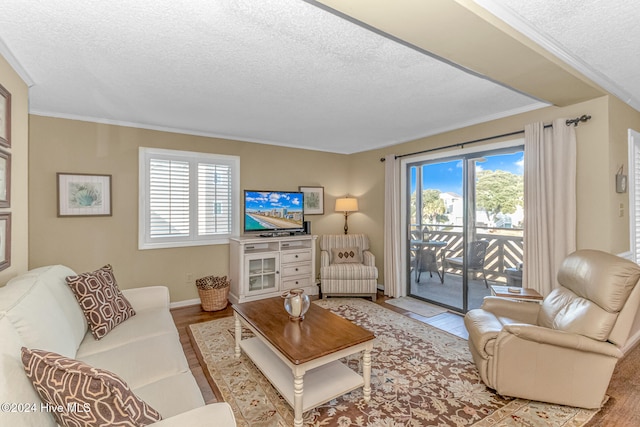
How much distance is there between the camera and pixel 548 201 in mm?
2908

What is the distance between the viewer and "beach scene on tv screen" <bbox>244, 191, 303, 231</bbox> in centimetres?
450

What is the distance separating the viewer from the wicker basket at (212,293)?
12.7ft

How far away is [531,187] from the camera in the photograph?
9.95 ft

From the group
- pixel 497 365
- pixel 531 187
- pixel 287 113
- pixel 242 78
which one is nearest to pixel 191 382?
pixel 497 365

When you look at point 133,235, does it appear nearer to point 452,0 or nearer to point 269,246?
point 269,246

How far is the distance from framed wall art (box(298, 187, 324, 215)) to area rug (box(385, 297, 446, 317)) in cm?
197

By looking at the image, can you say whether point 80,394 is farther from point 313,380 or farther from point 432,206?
point 432,206

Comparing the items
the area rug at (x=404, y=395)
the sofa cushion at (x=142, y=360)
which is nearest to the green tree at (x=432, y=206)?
the area rug at (x=404, y=395)

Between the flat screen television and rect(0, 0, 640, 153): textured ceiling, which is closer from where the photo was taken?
rect(0, 0, 640, 153): textured ceiling

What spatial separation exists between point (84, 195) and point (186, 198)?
112 cm

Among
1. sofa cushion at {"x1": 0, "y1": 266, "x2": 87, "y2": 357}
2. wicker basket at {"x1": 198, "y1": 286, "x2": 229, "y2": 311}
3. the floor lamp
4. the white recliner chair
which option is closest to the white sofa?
sofa cushion at {"x1": 0, "y1": 266, "x2": 87, "y2": 357}

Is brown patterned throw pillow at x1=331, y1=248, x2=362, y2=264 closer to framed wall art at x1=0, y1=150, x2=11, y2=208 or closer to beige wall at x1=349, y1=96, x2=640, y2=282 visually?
beige wall at x1=349, y1=96, x2=640, y2=282

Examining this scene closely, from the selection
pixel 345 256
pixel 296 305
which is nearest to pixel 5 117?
pixel 296 305

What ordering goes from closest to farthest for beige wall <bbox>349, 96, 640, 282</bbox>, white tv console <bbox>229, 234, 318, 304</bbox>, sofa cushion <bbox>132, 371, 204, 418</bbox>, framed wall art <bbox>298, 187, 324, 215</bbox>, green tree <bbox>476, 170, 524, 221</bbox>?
sofa cushion <bbox>132, 371, 204, 418</bbox>
beige wall <bbox>349, 96, 640, 282</bbox>
green tree <bbox>476, 170, 524, 221</bbox>
white tv console <bbox>229, 234, 318, 304</bbox>
framed wall art <bbox>298, 187, 324, 215</bbox>
